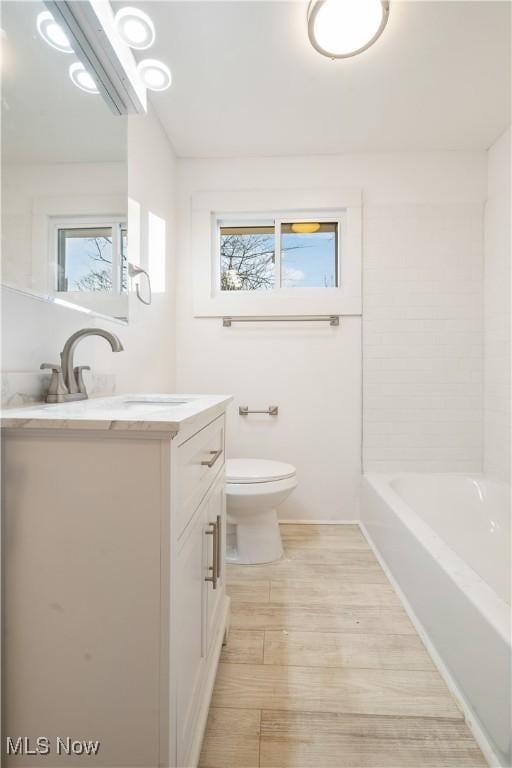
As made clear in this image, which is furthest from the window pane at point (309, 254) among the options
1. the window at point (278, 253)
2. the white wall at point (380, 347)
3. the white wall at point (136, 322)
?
the white wall at point (136, 322)

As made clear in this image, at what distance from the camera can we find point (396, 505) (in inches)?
70.2

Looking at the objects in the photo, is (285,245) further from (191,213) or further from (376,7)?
(376,7)

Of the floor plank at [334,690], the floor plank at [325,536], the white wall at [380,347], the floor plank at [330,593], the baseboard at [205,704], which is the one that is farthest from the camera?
the white wall at [380,347]

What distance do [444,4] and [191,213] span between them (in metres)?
1.56

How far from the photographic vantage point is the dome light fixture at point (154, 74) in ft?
5.39

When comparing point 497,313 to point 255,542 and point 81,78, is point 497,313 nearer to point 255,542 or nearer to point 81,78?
point 255,542

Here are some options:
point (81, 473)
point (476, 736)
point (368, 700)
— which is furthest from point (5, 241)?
point (476, 736)

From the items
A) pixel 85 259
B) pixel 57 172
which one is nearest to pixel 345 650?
pixel 85 259

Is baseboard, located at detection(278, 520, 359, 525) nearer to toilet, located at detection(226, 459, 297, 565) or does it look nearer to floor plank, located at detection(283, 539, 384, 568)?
floor plank, located at detection(283, 539, 384, 568)

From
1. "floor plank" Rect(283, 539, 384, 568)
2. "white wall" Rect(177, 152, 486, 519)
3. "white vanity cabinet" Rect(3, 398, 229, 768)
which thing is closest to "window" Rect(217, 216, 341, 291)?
"white wall" Rect(177, 152, 486, 519)

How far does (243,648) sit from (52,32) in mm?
1954

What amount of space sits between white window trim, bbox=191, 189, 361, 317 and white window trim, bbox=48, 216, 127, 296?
3.25ft

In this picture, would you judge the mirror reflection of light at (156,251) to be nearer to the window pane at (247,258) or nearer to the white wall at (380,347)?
the white wall at (380,347)

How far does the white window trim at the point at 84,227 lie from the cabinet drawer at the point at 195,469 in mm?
605
